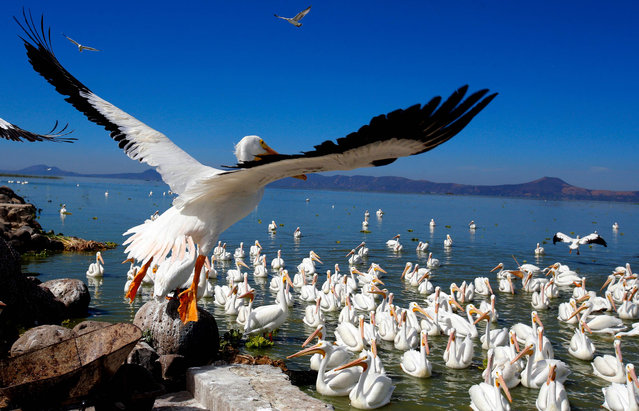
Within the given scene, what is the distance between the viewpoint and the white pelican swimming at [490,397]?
633 centimetres

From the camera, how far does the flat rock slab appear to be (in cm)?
501

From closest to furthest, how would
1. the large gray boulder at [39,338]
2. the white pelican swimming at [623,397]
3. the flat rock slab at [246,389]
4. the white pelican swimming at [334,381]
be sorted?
the flat rock slab at [246,389], the large gray boulder at [39,338], the white pelican swimming at [623,397], the white pelican swimming at [334,381]

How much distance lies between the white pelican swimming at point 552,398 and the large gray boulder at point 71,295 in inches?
312

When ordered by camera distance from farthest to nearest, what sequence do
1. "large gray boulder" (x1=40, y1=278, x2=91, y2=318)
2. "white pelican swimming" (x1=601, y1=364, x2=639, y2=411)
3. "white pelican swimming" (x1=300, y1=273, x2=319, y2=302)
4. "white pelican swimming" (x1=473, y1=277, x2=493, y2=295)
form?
"white pelican swimming" (x1=473, y1=277, x2=493, y2=295)
"white pelican swimming" (x1=300, y1=273, x2=319, y2=302)
"large gray boulder" (x1=40, y1=278, x2=91, y2=318)
"white pelican swimming" (x1=601, y1=364, x2=639, y2=411)

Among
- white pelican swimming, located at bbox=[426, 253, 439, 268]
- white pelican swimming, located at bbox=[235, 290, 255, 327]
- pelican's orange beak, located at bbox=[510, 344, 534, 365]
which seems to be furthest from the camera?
white pelican swimming, located at bbox=[426, 253, 439, 268]

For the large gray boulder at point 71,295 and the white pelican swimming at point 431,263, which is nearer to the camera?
the large gray boulder at point 71,295

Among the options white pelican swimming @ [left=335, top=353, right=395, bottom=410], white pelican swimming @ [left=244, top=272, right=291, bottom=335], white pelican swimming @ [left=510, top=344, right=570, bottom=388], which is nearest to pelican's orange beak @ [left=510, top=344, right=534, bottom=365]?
white pelican swimming @ [left=510, top=344, right=570, bottom=388]

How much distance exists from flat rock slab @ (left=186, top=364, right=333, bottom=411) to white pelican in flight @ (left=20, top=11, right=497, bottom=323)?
728mm

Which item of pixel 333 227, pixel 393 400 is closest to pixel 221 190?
pixel 393 400

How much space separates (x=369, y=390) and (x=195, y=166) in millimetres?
3551

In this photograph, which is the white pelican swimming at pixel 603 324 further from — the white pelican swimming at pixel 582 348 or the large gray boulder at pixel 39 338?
the large gray boulder at pixel 39 338

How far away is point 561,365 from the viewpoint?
7441 mm

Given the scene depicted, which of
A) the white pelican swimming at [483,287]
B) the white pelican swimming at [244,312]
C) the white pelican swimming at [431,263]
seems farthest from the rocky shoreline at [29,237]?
the white pelican swimming at [483,287]

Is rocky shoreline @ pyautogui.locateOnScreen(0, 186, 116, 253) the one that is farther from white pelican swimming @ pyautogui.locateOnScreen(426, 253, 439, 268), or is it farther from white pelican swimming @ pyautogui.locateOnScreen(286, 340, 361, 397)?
white pelican swimming @ pyautogui.locateOnScreen(426, 253, 439, 268)
